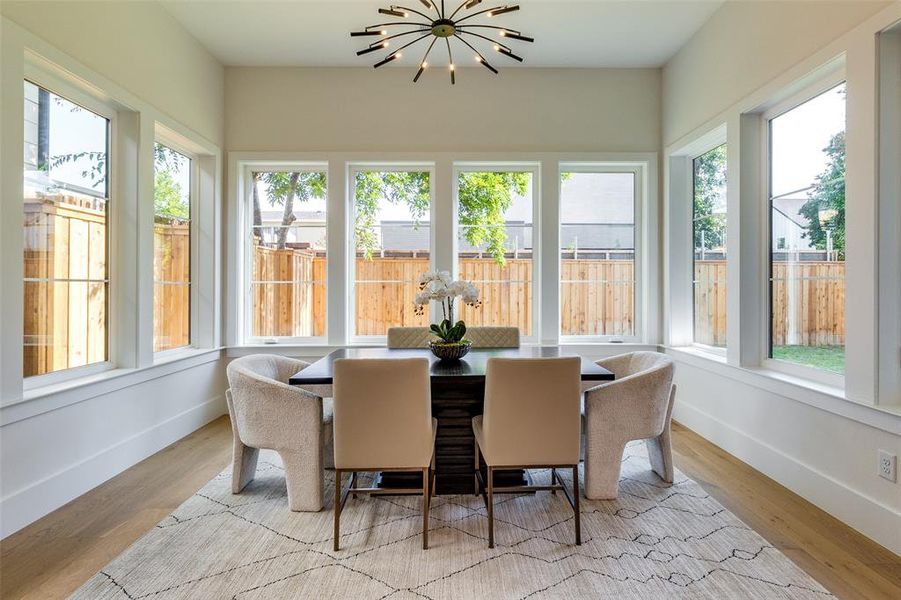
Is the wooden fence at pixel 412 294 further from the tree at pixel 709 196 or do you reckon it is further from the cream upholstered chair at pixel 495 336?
the cream upholstered chair at pixel 495 336

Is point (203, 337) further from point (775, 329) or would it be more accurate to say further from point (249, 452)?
point (775, 329)

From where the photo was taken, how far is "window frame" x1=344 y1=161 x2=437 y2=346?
4.23 metres

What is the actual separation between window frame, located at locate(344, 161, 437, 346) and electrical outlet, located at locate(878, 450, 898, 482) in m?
3.05

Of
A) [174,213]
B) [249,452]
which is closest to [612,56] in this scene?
[174,213]

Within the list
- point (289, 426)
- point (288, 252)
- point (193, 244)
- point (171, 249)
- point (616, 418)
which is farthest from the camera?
point (288, 252)

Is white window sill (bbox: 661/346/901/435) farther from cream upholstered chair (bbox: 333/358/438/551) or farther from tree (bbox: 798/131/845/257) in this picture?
cream upholstered chair (bbox: 333/358/438/551)

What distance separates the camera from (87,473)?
2.57 m

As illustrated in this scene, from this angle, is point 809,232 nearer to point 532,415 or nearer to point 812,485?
point 812,485

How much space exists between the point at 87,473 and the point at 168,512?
639 millimetres

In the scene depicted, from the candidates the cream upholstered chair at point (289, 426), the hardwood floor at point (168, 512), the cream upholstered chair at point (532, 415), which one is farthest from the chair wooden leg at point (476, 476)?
the hardwood floor at point (168, 512)

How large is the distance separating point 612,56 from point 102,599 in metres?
4.72

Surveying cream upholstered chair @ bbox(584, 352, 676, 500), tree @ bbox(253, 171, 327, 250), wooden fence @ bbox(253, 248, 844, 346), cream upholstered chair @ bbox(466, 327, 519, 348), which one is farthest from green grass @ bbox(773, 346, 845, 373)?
tree @ bbox(253, 171, 327, 250)

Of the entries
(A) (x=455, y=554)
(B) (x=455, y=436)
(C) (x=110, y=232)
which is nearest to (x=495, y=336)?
(B) (x=455, y=436)

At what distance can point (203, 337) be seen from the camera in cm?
399
